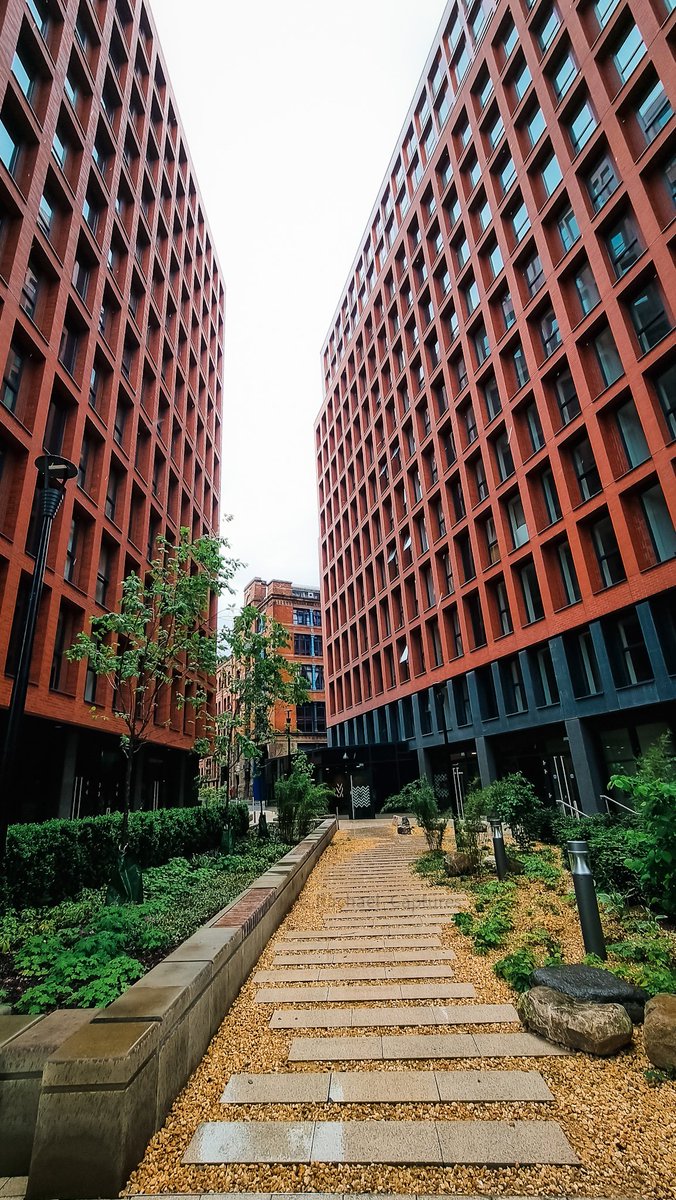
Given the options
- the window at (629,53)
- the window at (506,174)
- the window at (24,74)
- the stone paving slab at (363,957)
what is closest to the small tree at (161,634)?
the stone paving slab at (363,957)

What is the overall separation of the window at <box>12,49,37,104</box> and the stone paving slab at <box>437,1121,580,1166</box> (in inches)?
987

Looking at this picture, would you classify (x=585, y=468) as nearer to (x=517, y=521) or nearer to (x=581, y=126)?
(x=517, y=521)

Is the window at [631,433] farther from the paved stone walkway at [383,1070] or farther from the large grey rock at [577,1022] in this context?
the large grey rock at [577,1022]

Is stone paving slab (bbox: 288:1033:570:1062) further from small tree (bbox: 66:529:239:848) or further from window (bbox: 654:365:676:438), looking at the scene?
window (bbox: 654:365:676:438)

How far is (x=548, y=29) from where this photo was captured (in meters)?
22.6

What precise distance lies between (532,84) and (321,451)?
35168 millimetres

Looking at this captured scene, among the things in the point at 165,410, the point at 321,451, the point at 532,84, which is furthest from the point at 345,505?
the point at 532,84

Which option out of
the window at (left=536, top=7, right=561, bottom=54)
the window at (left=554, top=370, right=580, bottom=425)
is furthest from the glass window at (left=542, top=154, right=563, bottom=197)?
the window at (left=554, top=370, right=580, bottom=425)

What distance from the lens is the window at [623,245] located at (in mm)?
18219

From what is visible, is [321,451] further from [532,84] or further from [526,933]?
[526,933]

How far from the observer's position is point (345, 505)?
156 ft

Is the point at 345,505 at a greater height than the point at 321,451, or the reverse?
the point at 321,451

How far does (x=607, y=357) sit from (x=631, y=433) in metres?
3.27

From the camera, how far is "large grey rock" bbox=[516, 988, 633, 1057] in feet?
13.0
